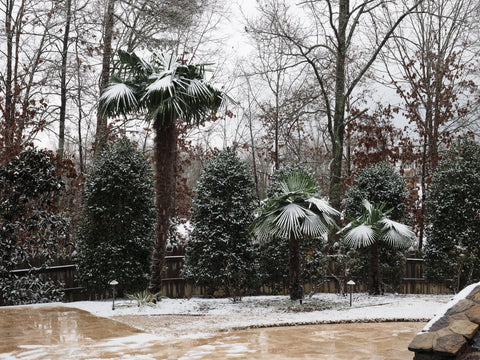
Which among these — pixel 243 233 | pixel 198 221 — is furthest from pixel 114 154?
pixel 243 233

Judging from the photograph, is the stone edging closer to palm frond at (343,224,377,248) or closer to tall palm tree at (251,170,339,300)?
tall palm tree at (251,170,339,300)

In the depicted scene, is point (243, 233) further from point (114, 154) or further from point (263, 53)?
point (263, 53)

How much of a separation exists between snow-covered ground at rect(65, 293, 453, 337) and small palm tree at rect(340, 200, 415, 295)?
0.62m

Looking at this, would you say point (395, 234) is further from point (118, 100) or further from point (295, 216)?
point (118, 100)

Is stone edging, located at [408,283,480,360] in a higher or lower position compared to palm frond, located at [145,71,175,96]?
lower

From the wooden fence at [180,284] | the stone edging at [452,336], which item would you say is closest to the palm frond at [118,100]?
the wooden fence at [180,284]

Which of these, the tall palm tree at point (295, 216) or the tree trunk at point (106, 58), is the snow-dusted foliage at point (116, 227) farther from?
the tree trunk at point (106, 58)

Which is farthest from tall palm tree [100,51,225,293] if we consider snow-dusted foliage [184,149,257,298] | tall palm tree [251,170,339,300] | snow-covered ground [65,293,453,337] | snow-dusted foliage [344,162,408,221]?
snow-dusted foliage [344,162,408,221]

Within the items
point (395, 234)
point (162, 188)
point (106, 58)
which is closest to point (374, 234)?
point (395, 234)

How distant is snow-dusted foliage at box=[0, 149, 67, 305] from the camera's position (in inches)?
341

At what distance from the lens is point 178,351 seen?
524 cm

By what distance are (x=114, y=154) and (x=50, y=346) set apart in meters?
4.75

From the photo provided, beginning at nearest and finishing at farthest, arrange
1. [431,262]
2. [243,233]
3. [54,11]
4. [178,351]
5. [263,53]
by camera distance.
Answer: [178,351] < [243,233] < [431,262] < [54,11] < [263,53]

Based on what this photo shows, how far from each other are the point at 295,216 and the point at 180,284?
15.9 feet
